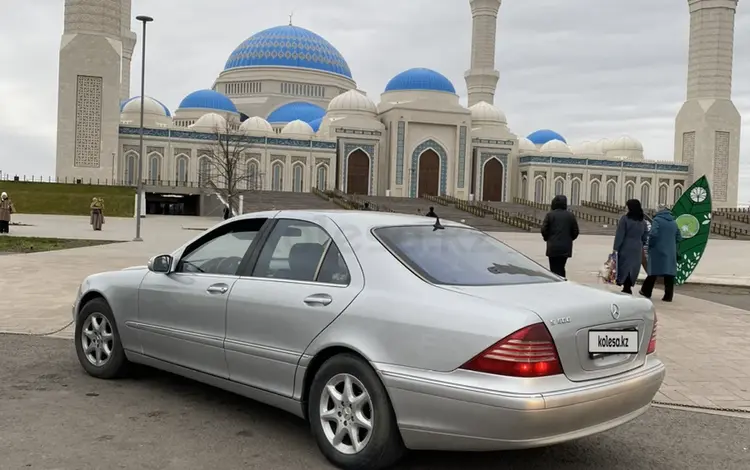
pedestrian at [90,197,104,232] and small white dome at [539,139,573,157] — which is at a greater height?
small white dome at [539,139,573,157]

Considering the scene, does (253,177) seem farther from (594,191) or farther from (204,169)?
(594,191)

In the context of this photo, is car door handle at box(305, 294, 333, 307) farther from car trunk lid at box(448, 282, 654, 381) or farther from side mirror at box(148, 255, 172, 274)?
side mirror at box(148, 255, 172, 274)

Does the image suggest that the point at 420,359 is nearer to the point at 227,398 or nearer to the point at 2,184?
the point at 227,398

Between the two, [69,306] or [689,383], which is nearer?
[689,383]

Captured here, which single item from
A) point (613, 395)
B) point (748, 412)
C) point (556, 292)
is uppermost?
point (556, 292)

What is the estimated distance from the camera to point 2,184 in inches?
1678

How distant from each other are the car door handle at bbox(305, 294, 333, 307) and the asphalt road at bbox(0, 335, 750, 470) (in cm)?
83

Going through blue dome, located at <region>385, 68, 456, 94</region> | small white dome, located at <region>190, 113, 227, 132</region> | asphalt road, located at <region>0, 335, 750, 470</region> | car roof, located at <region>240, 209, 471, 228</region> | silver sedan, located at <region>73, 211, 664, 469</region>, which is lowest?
asphalt road, located at <region>0, 335, 750, 470</region>

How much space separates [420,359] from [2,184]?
1785 inches

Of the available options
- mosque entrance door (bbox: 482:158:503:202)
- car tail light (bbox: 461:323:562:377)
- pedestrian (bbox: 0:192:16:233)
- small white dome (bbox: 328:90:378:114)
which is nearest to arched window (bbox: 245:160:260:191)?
small white dome (bbox: 328:90:378:114)

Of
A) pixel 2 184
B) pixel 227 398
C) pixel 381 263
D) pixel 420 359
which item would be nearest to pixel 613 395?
pixel 420 359

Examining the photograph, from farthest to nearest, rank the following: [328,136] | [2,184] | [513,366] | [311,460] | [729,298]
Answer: [328,136], [2,184], [729,298], [311,460], [513,366]

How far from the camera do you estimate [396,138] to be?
54.1 metres

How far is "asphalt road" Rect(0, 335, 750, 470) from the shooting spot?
3.78m
